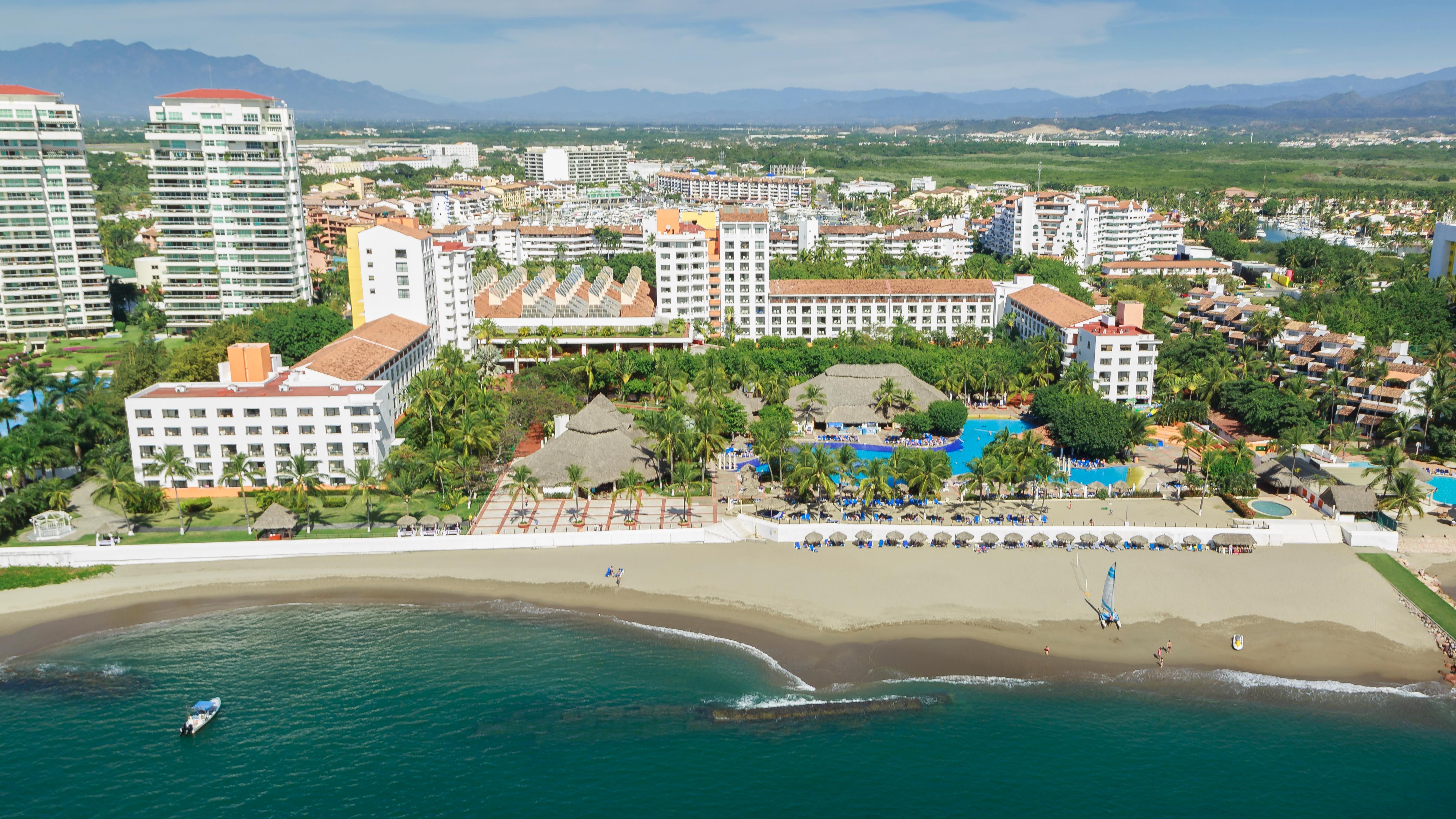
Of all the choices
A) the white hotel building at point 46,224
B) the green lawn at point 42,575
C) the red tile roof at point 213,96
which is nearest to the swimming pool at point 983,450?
the green lawn at point 42,575

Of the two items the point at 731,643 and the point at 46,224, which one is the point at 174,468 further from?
the point at 46,224

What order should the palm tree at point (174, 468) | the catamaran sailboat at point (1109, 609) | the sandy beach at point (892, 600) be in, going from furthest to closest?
the palm tree at point (174, 468), the catamaran sailboat at point (1109, 609), the sandy beach at point (892, 600)

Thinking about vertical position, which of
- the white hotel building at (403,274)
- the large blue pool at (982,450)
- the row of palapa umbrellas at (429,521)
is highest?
the white hotel building at (403,274)

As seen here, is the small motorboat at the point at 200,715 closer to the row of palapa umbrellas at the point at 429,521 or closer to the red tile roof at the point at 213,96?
the row of palapa umbrellas at the point at 429,521

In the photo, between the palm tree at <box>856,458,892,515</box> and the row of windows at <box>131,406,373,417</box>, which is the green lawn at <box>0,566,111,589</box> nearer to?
the row of windows at <box>131,406,373,417</box>

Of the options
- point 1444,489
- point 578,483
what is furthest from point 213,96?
point 1444,489

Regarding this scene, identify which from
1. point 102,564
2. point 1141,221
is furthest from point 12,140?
point 1141,221
